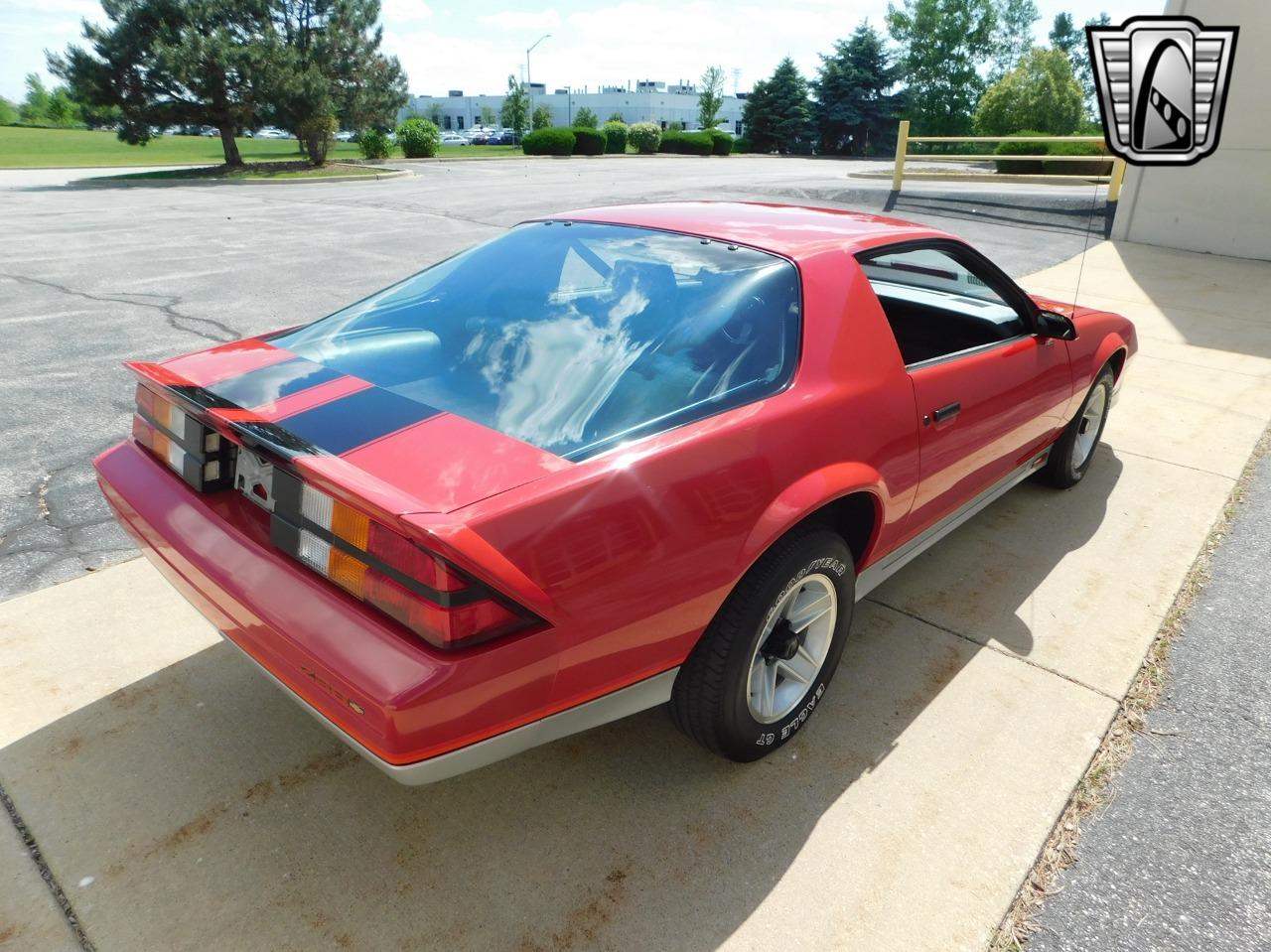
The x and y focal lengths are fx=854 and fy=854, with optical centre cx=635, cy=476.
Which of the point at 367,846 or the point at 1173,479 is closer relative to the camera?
the point at 367,846

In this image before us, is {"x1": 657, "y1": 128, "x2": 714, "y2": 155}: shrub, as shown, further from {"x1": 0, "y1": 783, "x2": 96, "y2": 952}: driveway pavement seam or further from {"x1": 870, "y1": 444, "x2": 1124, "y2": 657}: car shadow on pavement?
{"x1": 0, "y1": 783, "x2": 96, "y2": 952}: driveway pavement seam

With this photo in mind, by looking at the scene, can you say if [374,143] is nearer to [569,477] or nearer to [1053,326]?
[1053,326]

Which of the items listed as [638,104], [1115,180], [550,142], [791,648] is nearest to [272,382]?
[791,648]

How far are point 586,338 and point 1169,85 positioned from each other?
11.7m

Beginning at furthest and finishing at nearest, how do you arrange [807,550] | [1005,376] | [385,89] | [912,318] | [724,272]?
[385,89]
[912,318]
[1005,376]
[724,272]
[807,550]

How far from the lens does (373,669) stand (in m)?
1.68

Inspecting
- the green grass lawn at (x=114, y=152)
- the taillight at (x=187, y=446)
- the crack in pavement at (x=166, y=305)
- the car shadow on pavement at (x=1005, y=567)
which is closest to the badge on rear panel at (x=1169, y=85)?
the car shadow on pavement at (x=1005, y=567)

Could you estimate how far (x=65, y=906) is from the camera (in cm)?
195

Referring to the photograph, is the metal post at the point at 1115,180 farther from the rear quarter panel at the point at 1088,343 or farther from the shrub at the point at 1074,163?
the rear quarter panel at the point at 1088,343

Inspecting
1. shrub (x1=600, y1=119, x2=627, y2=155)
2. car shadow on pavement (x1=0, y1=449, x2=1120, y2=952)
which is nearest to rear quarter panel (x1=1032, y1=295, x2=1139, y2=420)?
car shadow on pavement (x1=0, y1=449, x2=1120, y2=952)

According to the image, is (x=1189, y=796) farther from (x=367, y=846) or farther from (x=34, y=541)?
(x=34, y=541)

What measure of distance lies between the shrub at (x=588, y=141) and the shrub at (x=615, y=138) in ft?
3.90

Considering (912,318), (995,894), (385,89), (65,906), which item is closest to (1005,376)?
(912,318)

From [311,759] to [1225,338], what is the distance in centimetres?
844
